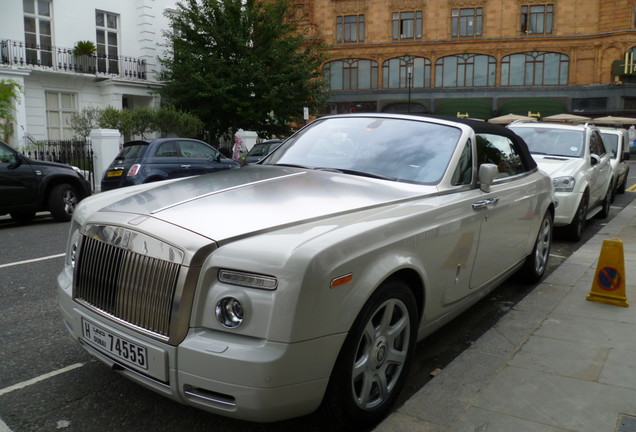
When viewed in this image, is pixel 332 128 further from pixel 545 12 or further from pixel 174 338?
pixel 545 12

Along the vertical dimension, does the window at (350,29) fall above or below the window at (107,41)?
above

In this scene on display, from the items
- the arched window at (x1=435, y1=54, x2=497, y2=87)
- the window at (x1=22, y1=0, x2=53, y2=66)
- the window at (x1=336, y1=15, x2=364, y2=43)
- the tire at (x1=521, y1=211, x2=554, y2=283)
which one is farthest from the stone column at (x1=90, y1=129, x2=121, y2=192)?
the window at (x1=336, y1=15, x2=364, y2=43)

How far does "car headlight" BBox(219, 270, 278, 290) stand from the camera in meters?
2.49

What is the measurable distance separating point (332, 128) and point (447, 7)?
4799 cm

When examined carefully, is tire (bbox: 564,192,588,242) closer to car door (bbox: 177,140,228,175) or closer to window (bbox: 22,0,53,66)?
car door (bbox: 177,140,228,175)

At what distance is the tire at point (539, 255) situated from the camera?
5.81m

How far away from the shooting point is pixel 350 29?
50750 millimetres

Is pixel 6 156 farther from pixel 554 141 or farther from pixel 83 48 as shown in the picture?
pixel 83 48

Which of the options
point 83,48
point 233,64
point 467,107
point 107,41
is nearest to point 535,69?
point 467,107

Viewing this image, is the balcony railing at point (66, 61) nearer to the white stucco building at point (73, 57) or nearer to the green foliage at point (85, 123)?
the white stucco building at point (73, 57)

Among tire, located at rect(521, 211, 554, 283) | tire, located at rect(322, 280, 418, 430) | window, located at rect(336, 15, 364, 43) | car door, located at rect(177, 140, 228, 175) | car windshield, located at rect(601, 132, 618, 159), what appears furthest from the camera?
window, located at rect(336, 15, 364, 43)

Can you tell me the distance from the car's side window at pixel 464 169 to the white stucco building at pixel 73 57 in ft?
68.3

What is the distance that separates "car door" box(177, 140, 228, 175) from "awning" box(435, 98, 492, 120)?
35865mm

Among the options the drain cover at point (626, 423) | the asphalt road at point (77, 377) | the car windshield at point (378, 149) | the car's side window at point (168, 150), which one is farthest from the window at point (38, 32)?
the drain cover at point (626, 423)
